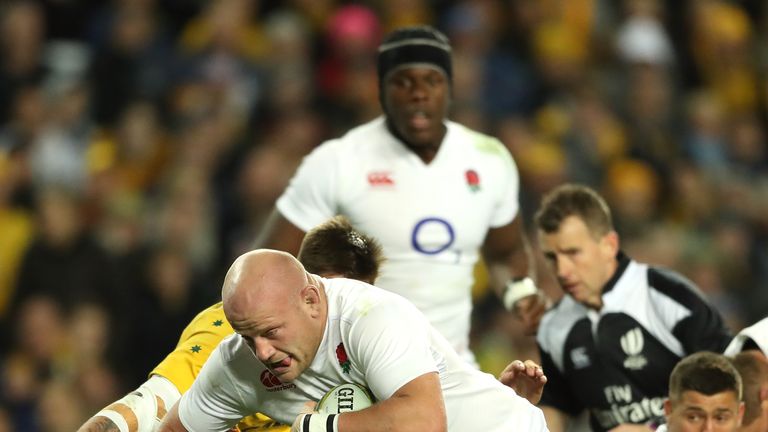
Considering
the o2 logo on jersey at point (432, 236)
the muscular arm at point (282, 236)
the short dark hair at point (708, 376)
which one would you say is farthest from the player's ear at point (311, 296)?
the o2 logo on jersey at point (432, 236)

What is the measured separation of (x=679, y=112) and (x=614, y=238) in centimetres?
557

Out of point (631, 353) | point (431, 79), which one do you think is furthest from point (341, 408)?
point (431, 79)

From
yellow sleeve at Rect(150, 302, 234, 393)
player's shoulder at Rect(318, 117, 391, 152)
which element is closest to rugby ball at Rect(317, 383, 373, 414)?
yellow sleeve at Rect(150, 302, 234, 393)

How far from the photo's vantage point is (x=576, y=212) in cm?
617

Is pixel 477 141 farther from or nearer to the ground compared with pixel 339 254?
farther from the ground

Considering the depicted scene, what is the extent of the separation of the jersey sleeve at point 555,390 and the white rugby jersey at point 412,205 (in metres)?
0.45

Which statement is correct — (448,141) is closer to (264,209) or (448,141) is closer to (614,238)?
A: (614,238)

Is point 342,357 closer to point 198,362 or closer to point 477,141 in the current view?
point 198,362

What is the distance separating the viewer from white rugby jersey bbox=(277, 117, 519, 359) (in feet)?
21.2

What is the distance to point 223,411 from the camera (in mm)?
4848

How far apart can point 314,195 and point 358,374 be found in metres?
1.94

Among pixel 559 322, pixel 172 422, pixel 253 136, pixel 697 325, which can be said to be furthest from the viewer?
pixel 253 136

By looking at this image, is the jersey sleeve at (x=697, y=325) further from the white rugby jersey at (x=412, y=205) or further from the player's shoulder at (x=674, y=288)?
the white rugby jersey at (x=412, y=205)

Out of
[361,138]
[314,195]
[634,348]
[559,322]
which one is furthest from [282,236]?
[634,348]
